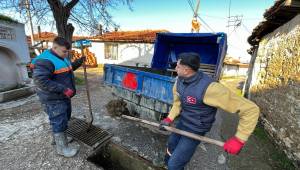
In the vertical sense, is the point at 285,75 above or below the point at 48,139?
above

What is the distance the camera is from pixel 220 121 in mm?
5168

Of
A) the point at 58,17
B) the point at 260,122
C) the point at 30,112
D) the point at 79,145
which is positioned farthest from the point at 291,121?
the point at 58,17

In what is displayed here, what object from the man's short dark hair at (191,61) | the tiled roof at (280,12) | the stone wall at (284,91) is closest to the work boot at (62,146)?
the man's short dark hair at (191,61)

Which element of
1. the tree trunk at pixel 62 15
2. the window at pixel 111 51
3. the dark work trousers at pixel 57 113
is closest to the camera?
the dark work trousers at pixel 57 113

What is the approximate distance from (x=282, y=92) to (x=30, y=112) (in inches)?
239

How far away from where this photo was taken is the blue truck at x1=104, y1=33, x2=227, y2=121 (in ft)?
10.5

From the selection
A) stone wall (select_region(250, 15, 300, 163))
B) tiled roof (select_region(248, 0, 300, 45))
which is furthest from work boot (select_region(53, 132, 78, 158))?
tiled roof (select_region(248, 0, 300, 45))

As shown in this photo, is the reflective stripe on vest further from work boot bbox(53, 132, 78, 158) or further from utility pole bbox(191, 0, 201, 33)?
utility pole bbox(191, 0, 201, 33)

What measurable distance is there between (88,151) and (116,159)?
489mm

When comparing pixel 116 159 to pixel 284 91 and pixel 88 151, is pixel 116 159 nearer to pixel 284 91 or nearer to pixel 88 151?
pixel 88 151

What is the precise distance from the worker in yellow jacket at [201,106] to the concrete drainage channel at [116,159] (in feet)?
2.62

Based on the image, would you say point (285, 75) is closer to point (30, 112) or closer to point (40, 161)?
point (40, 161)

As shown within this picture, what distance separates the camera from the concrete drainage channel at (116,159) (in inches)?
115

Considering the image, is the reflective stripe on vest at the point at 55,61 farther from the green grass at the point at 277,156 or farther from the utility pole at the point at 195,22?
the utility pole at the point at 195,22
